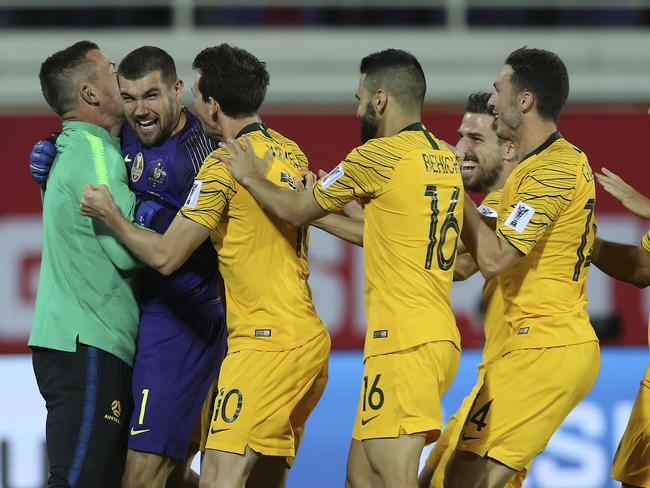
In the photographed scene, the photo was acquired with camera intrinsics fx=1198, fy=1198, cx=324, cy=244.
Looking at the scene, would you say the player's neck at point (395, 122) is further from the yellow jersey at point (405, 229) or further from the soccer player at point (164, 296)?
the soccer player at point (164, 296)

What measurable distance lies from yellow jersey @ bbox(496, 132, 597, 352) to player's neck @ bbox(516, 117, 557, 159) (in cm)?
10

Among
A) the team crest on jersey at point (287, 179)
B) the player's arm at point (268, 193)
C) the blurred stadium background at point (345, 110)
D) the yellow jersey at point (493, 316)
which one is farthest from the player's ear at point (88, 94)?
the blurred stadium background at point (345, 110)

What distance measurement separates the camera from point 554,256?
5.11 meters

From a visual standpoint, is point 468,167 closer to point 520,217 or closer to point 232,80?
point 520,217

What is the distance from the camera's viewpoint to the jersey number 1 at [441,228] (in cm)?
489

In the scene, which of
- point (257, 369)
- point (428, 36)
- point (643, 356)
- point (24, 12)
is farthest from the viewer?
point (24, 12)

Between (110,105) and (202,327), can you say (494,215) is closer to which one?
(202,327)

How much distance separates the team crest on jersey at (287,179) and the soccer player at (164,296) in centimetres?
46

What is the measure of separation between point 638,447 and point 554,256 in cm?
99

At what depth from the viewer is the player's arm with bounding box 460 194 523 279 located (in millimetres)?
4969

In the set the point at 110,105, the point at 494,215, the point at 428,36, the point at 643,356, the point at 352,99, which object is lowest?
the point at 643,356

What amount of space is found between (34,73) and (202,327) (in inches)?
252

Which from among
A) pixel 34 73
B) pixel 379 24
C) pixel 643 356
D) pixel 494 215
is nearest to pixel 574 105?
pixel 379 24

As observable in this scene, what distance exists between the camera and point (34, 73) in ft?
36.7
